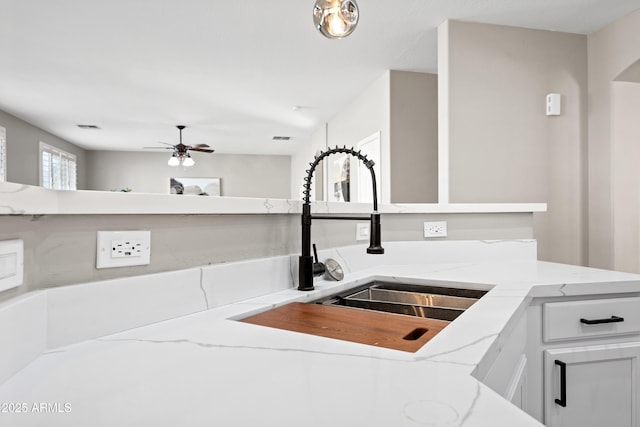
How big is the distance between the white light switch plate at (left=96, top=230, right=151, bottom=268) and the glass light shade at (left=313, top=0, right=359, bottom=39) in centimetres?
82

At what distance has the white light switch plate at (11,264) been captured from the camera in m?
0.60

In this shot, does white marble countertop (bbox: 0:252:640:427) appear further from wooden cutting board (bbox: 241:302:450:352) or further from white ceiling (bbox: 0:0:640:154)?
white ceiling (bbox: 0:0:640:154)

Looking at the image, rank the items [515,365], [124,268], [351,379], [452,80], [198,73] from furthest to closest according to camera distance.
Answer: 1. [198,73]
2. [452,80]
3. [515,365]
4. [124,268]
5. [351,379]

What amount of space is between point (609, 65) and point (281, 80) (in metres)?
2.92

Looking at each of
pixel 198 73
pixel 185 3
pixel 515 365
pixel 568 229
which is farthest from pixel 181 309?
pixel 198 73

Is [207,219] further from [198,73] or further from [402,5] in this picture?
[198,73]

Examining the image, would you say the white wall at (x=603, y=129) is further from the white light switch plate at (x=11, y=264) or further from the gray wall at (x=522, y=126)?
the white light switch plate at (x=11, y=264)

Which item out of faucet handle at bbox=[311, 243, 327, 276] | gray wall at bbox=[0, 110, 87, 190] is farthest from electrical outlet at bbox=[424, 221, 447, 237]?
gray wall at bbox=[0, 110, 87, 190]

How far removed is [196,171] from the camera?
9.47 metres

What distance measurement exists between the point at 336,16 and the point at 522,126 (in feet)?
7.91

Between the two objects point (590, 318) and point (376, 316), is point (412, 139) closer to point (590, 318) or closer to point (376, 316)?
point (590, 318)

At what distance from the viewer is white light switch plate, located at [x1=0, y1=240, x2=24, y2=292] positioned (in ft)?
1.98

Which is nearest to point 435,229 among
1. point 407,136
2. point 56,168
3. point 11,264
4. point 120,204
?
point 120,204

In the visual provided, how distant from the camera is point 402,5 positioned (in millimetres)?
2797
